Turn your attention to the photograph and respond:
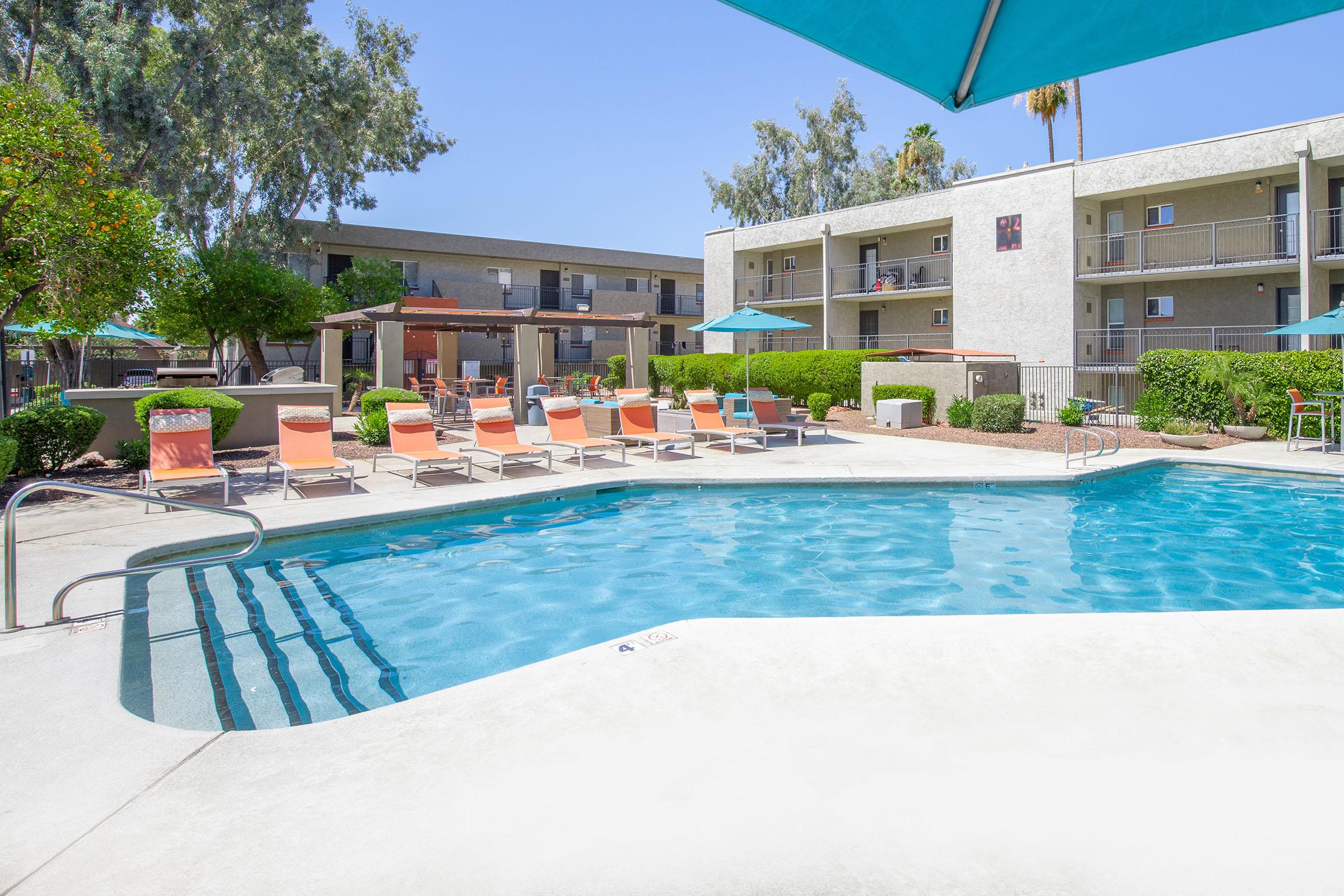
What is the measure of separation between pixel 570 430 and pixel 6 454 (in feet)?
23.2

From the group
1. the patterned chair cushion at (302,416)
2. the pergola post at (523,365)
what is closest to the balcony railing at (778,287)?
the pergola post at (523,365)

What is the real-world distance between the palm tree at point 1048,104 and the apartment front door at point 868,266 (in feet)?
31.0

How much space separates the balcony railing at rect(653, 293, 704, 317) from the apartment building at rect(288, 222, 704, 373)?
0.04 meters

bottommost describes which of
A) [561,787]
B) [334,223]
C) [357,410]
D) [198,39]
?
[561,787]

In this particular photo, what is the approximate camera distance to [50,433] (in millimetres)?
10578

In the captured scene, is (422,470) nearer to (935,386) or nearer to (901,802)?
(901,802)

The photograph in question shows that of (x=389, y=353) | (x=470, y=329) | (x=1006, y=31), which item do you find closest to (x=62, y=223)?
(x=389, y=353)

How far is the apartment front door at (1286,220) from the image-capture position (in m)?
21.0

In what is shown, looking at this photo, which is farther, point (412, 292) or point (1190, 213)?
point (412, 292)

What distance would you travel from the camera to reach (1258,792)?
2.83 meters

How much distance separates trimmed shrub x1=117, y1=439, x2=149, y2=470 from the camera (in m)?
11.7

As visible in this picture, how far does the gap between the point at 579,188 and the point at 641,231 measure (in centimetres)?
1474

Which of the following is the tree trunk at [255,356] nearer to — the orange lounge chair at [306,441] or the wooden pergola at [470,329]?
the wooden pergola at [470,329]

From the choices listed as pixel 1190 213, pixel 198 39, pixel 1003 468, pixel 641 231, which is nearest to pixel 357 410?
pixel 198 39
